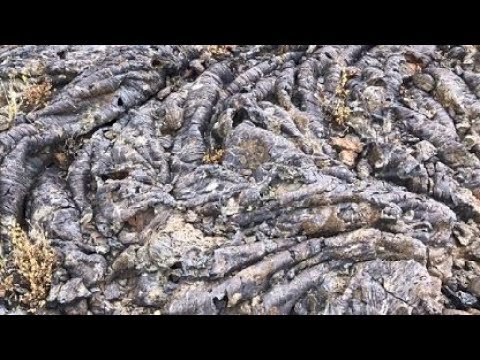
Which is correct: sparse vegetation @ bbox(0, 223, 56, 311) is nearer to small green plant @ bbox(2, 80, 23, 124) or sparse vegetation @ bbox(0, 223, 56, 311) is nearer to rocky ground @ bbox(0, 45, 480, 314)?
rocky ground @ bbox(0, 45, 480, 314)

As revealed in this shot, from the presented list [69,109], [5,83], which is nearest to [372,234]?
[69,109]

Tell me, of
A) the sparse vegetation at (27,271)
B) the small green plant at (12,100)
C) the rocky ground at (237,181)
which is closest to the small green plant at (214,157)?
the rocky ground at (237,181)

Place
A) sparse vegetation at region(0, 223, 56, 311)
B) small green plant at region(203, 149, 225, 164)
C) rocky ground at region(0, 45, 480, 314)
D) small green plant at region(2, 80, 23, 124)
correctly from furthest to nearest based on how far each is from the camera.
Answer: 1. small green plant at region(2, 80, 23, 124)
2. small green plant at region(203, 149, 225, 164)
3. rocky ground at region(0, 45, 480, 314)
4. sparse vegetation at region(0, 223, 56, 311)

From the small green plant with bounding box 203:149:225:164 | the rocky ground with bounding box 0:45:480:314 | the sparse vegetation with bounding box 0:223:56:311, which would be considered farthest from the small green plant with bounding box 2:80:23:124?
the small green plant with bounding box 203:149:225:164

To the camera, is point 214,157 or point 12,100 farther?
point 12,100

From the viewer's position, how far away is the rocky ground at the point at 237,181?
8719 mm

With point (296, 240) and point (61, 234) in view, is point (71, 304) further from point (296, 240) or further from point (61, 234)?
point (296, 240)

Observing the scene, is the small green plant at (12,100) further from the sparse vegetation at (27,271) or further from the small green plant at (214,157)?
the small green plant at (214,157)

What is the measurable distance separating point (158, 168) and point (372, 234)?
507 cm

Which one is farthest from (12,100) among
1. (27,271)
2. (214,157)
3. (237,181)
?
(237,181)

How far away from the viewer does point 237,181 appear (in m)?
10.1

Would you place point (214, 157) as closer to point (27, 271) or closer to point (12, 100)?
point (27, 271)

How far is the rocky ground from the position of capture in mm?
8719

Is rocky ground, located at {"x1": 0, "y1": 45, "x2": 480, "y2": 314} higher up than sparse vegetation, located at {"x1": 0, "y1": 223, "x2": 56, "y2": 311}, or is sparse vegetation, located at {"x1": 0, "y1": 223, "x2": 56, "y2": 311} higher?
rocky ground, located at {"x1": 0, "y1": 45, "x2": 480, "y2": 314}
